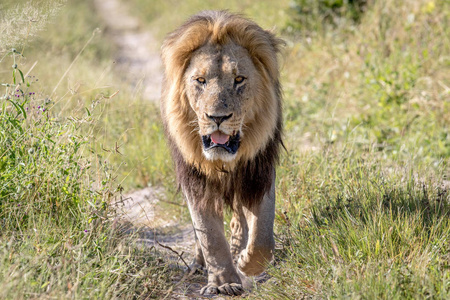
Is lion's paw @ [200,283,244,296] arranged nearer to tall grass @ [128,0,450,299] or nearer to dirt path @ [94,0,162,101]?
tall grass @ [128,0,450,299]

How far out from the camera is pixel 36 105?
3.83 metres

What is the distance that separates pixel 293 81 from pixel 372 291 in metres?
5.82

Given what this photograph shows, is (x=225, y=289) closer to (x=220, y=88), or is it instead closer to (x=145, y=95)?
(x=220, y=88)

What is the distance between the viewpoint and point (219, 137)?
11.1 feet

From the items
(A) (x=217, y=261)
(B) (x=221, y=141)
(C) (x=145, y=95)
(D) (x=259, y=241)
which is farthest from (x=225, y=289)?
(C) (x=145, y=95)

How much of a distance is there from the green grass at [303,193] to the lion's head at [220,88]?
20.3 inches

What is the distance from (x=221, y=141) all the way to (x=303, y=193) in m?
1.38

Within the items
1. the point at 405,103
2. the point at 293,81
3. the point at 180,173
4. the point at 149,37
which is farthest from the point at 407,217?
the point at 149,37

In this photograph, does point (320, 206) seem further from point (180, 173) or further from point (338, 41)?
point (338, 41)

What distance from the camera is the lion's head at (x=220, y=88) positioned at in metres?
3.39

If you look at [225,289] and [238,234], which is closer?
[225,289]

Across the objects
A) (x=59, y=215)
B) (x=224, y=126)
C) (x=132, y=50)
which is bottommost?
(x=132, y=50)

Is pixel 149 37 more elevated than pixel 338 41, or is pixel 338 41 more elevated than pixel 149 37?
pixel 338 41

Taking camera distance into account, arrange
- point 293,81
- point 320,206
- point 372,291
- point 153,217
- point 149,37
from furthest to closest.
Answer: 1. point 149,37
2. point 293,81
3. point 153,217
4. point 320,206
5. point 372,291
